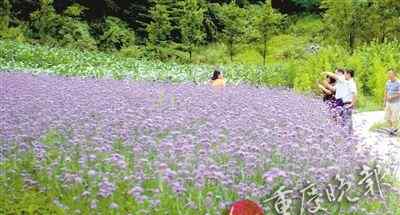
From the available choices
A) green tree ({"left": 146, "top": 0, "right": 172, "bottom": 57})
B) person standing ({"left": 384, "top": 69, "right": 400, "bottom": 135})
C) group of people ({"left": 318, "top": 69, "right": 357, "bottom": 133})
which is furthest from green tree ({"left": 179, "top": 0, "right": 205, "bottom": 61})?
group of people ({"left": 318, "top": 69, "right": 357, "bottom": 133})

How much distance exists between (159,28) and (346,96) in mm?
21370

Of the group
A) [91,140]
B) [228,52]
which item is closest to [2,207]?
[91,140]

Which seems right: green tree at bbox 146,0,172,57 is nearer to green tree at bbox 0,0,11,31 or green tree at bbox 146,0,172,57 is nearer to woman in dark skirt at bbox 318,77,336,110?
green tree at bbox 0,0,11,31

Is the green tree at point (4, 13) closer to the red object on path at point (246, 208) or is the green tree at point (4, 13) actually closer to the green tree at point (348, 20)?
the green tree at point (348, 20)

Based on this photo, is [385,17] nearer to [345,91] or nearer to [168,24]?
[168,24]

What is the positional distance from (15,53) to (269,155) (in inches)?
731

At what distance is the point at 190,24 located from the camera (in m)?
31.1

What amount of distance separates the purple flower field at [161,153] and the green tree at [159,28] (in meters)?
22.7

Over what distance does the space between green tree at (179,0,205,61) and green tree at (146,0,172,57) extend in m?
0.64

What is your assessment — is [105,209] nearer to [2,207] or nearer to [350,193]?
[2,207]

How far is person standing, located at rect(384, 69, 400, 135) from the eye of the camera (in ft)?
42.6

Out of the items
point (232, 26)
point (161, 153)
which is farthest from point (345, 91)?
point (232, 26)

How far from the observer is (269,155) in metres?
6.02

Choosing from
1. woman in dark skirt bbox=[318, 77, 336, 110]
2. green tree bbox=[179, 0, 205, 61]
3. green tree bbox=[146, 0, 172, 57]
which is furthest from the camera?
green tree bbox=[146, 0, 172, 57]
